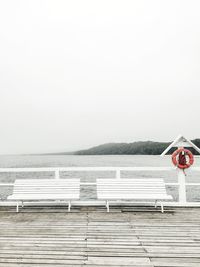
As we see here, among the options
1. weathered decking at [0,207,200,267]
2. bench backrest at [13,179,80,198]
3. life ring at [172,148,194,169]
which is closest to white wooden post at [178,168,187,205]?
life ring at [172,148,194,169]

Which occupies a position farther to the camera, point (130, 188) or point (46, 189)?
point (46, 189)

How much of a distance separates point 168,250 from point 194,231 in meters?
1.22

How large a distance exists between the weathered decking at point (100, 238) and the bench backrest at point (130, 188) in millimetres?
449

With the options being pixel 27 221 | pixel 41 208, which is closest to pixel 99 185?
pixel 41 208

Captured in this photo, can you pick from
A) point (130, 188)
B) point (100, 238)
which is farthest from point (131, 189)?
point (100, 238)

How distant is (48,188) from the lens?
7734 millimetres

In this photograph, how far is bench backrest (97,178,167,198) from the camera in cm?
748

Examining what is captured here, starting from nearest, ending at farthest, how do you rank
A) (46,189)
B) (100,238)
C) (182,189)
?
(100,238) < (46,189) < (182,189)

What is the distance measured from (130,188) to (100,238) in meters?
2.88

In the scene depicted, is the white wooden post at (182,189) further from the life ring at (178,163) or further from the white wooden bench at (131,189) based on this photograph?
the white wooden bench at (131,189)

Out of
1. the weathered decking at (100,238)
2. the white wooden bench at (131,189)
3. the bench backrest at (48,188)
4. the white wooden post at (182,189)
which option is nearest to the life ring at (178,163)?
the white wooden post at (182,189)

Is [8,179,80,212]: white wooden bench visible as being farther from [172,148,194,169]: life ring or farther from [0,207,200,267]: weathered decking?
[172,148,194,169]: life ring

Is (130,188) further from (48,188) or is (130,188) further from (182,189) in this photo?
(48,188)

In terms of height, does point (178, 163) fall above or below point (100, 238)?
above
